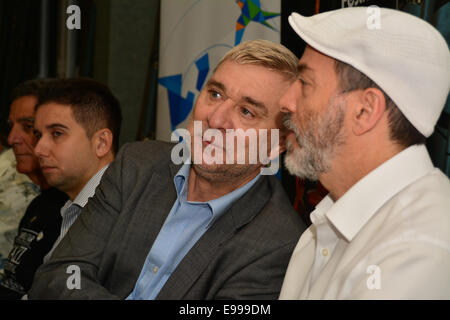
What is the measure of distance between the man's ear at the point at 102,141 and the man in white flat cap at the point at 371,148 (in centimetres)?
137

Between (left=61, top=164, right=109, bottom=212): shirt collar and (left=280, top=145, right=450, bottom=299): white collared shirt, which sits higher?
(left=280, top=145, right=450, bottom=299): white collared shirt

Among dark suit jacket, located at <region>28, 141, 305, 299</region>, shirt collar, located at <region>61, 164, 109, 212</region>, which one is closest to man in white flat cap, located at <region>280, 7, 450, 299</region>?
dark suit jacket, located at <region>28, 141, 305, 299</region>

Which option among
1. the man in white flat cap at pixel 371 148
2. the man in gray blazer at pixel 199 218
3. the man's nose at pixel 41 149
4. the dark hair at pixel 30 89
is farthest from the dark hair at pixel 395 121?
the dark hair at pixel 30 89

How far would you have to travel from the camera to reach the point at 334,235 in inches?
50.2

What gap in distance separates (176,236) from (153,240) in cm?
7

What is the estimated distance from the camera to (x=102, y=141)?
2.50 m

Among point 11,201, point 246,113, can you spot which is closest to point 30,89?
point 11,201

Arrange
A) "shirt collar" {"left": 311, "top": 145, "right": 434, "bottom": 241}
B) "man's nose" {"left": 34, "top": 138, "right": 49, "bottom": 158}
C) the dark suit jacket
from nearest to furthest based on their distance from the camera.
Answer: "shirt collar" {"left": 311, "top": 145, "right": 434, "bottom": 241} < the dark suit jacket < "man's nose" {"left": 34, "top": 138, "right": 49, "bottom": 158}

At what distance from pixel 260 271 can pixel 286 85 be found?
64 cm

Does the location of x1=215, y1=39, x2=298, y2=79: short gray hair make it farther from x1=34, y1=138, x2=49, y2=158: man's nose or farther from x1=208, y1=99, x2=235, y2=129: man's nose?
x1=34, y1=138, x2=49, y2=158: man's nose

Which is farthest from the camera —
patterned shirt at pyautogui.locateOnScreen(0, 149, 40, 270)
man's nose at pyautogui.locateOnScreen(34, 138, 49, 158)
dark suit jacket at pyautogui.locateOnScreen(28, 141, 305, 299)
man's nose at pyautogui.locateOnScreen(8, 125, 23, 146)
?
man's nose at pyautogui.locateOnScreen(8, 125, 23, 146)

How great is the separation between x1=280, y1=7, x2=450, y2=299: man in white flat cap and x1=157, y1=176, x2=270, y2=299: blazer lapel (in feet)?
0.91

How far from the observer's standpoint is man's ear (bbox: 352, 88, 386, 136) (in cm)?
120
